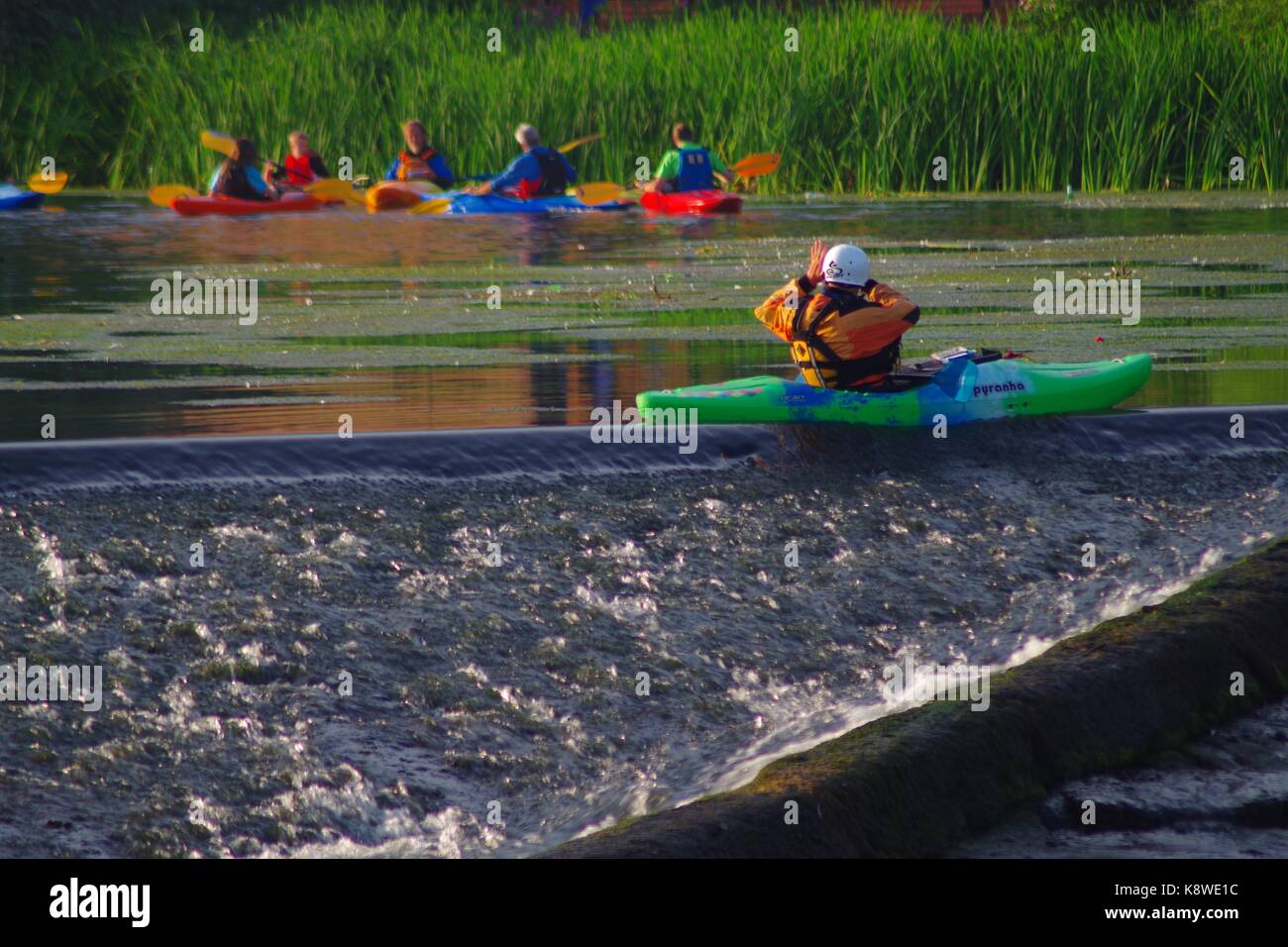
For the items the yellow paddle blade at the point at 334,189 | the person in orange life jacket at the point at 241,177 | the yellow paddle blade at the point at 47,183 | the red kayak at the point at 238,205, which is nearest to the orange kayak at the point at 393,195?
the yellow paddle blade at the point at 334,189

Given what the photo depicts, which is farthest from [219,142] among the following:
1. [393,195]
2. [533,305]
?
[533,305]

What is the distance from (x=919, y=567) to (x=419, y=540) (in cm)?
195

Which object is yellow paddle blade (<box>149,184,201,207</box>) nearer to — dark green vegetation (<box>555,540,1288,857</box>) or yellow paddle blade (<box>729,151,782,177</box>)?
yellow paddle blade (<box>729,151,782,177</box>)

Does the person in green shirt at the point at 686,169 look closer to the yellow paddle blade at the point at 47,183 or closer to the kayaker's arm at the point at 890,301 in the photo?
the yellow paddle blade at the point at 47,183

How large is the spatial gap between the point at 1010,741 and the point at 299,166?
2076 cm

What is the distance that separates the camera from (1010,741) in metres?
6.23

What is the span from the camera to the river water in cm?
623

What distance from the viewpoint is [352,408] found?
10.0 meters

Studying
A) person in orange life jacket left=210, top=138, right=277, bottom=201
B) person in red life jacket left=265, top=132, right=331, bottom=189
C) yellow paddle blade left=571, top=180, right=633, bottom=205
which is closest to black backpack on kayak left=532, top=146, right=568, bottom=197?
yellow paddle blade left=571, top=180, right=633, bottom=205

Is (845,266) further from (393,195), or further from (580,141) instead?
(393,195)

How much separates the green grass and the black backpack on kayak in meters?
2.37
